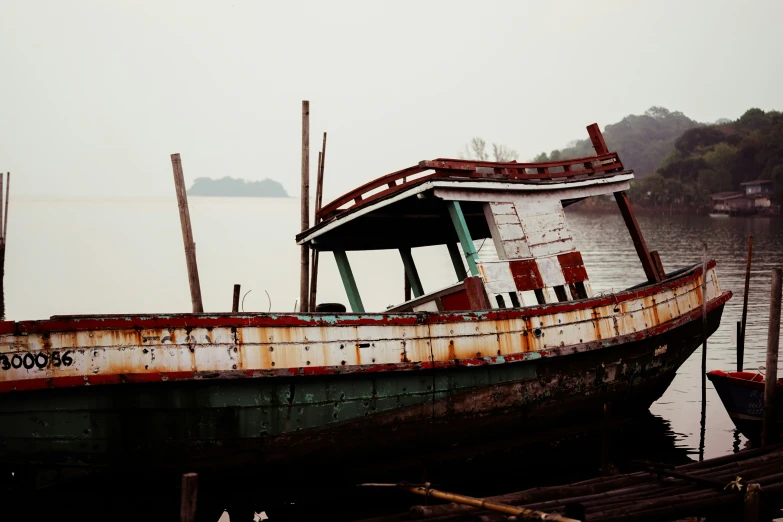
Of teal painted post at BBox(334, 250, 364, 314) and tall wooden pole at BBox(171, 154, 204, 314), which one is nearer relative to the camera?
tall wooden pole at BBox(171, 154, 204, 314)

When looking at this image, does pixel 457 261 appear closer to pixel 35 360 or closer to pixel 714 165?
pixel 35 360

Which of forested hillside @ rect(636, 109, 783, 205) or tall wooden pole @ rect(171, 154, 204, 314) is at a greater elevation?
forested hillside @ rect(636, 109, 783, 205)

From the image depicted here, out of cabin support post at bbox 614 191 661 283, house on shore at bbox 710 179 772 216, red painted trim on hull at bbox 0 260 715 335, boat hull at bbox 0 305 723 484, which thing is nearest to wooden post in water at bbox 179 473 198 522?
boat hull at bbox 0 305 723 484

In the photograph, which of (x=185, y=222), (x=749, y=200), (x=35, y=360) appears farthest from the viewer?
(x=749, y=200)

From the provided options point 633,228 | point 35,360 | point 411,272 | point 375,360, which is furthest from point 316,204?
point 35,360

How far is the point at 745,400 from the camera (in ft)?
37.8

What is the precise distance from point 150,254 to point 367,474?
5517 centimetres

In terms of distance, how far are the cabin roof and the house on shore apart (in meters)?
76.4

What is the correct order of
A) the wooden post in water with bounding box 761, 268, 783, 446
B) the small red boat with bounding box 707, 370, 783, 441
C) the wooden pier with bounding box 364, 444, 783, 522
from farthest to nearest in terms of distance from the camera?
the small red boat with bounding box 707, 370, 783, 441 < the wooden post in water with bounding box 761, 268, 783, 446 < the wooden pier with bounding box 364, 444, 783, 522

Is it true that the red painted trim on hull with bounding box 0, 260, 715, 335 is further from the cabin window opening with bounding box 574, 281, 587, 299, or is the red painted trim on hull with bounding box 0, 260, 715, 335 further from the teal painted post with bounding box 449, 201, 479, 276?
the cabin window opening with bounding box 574, 281, 587, 299

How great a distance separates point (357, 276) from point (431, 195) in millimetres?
37993

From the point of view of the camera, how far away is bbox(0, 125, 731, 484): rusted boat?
26.5 ft

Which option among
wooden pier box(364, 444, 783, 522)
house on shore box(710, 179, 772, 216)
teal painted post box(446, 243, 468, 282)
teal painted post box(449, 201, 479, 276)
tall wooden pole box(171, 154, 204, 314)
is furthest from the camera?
house on shore box(710, 179, 772, 216)

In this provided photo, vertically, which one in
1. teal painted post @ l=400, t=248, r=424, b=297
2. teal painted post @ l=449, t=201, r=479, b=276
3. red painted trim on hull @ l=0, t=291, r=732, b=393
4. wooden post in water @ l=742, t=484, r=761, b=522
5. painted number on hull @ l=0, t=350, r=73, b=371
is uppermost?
teal painted post @ l=449, t=201, r=479, b=276
